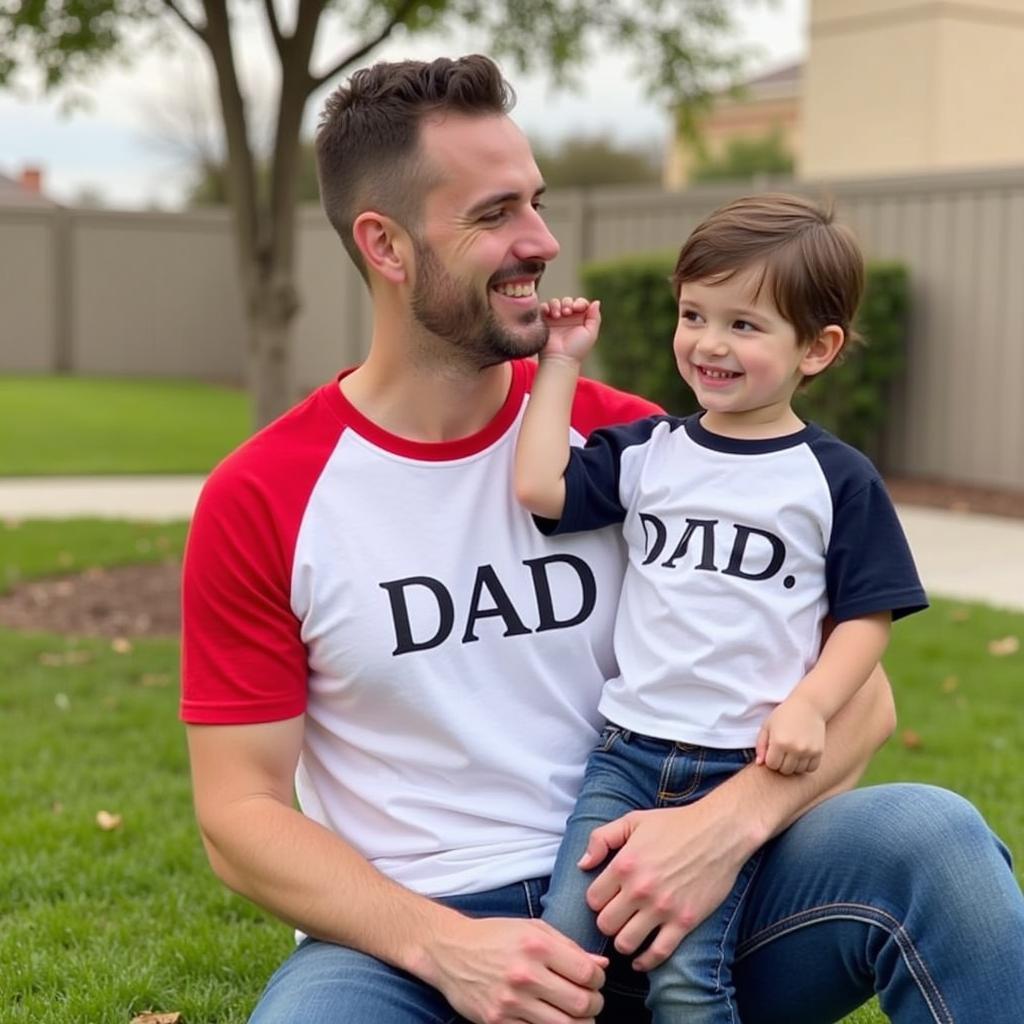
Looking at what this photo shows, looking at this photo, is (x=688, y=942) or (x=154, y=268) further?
(x=154, y=268)

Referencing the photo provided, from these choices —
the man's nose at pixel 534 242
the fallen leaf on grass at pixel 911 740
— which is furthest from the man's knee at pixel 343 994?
the fallen leaf on grass at pixel 911 740

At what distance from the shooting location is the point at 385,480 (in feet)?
7.88

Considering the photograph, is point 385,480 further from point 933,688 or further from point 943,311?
point 943,311

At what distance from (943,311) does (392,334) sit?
9159 millimetres

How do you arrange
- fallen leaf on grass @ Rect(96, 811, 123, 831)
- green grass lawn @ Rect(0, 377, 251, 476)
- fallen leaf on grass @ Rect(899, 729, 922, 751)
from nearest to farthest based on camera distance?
fallen leaf on grass @ Rect(96, 811, 123, 831) < fallen leaf on grass @ Rect(899, 729, 922, 751) < green grass lawn @ Rect(0, 377, 251, 476)

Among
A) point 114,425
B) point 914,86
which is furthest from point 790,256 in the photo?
point 914,86

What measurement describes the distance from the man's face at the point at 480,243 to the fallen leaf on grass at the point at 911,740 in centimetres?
305

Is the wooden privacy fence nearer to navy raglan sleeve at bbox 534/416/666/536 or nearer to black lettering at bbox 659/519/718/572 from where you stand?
navy raglan sleeve at bbox 534/416/666/536

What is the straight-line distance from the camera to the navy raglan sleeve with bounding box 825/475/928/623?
7.64 ft

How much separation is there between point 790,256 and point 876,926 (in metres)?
0.99

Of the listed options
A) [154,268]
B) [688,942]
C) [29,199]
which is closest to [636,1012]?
[688,942]

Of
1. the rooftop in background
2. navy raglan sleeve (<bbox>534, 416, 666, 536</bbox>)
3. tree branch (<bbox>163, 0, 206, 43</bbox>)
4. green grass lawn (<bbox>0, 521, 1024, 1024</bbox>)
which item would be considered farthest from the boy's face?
the rooftop in background

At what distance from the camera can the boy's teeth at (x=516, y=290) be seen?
2.45 m

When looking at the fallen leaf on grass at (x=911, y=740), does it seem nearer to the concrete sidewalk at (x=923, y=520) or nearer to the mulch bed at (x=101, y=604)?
the concrete sidewalk at (x=923, y=520)
